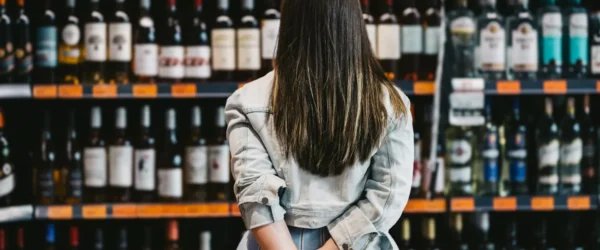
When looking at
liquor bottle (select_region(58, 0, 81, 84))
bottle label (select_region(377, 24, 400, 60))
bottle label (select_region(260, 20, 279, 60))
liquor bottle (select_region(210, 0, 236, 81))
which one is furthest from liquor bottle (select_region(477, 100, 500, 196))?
liquor bottle (select_region(58, 0, 81, 84))

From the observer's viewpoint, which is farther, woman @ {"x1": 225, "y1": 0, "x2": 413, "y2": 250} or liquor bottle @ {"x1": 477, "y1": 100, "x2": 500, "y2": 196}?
liquor bottle @ {"x1": 477, "y1": 100, "x2": 500, "y2": 196}

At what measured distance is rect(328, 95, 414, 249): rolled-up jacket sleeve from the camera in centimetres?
129

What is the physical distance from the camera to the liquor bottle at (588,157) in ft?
8.33

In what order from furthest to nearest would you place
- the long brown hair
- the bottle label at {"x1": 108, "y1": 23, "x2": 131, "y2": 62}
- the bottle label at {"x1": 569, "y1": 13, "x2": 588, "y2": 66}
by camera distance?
the bottle label at {"x1": 569, "y1": 13, "x2": 588, "y2": 66} → the bottle label at {"x1": 108, "y1": 23, "x2": 131, "y2": 62} → the long brown hair

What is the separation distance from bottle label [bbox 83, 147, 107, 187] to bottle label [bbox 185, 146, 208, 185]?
293 millimetres

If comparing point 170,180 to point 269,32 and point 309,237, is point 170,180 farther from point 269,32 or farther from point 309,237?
point 309,237

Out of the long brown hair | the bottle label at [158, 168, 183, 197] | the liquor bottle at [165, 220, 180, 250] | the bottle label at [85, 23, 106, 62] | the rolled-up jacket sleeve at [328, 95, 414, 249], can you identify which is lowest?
the liquor bottle at [165, 220, 180, 250]

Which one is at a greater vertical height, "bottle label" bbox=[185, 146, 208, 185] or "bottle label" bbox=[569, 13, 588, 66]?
"bottle label" bbox=[569, 13, 588, 66]

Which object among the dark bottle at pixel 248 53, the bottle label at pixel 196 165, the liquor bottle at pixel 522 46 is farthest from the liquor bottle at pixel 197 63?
the liquor bottle at pixel 522 46

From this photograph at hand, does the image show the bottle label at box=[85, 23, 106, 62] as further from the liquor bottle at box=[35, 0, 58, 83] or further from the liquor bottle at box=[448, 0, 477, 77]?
the liquor bottle at box=[448, 0, 477, 77]

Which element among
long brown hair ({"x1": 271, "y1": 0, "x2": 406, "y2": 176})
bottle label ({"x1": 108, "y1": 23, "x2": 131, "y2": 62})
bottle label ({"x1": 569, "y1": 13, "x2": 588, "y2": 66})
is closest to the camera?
long brown hair ({"x1": 271, "y1": 0, "x2": 406, "y2": 176})

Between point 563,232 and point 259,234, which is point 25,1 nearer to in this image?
point 259,234

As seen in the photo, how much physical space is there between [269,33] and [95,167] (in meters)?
0.76

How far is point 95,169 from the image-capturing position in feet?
7.95
